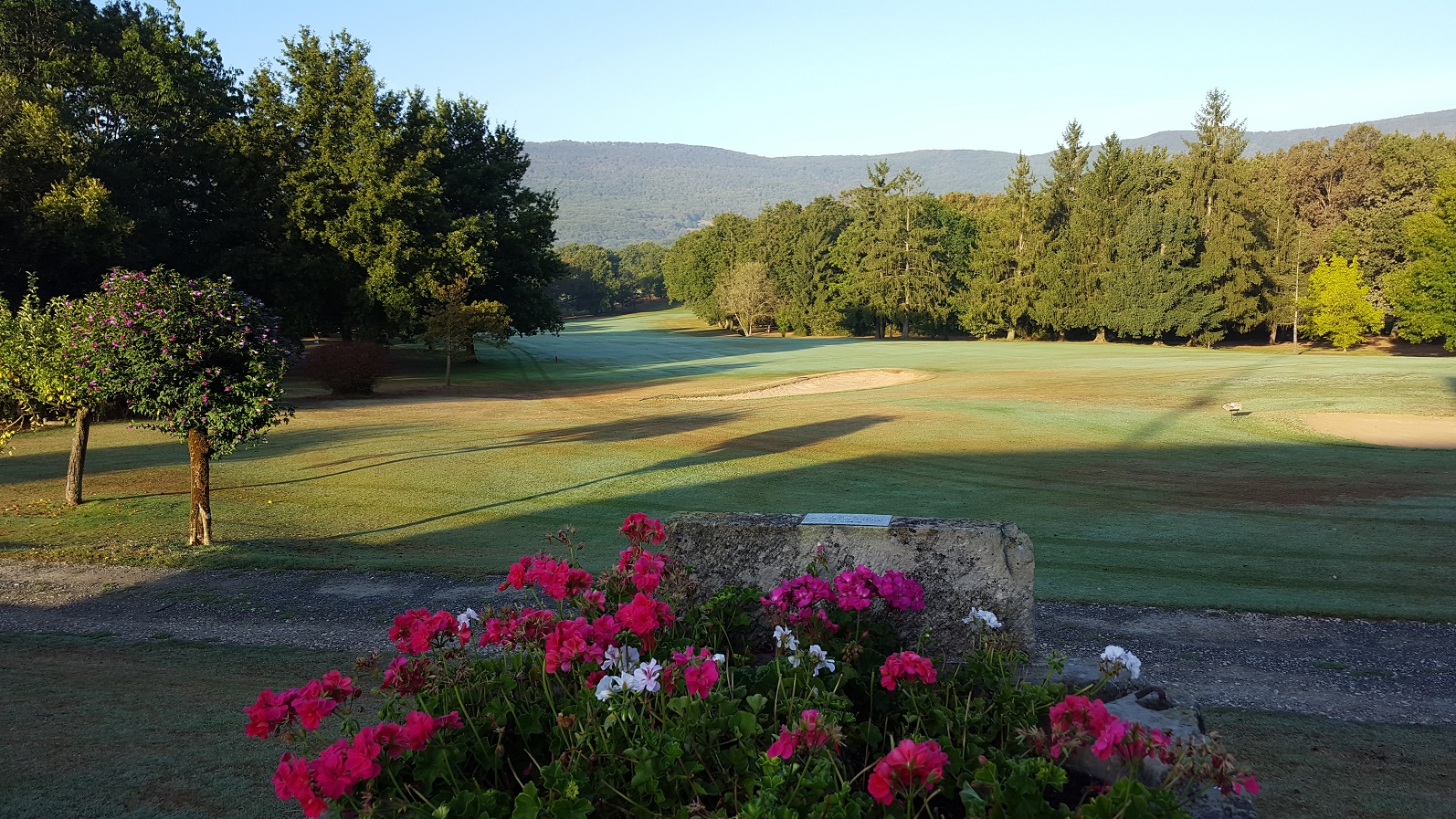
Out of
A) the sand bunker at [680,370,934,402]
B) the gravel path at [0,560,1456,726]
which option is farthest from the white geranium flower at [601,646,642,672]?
the sand bunker at [680,370,934,402]

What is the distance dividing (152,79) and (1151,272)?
61.0 meters

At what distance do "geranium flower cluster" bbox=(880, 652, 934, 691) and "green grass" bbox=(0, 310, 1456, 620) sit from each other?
6743mm

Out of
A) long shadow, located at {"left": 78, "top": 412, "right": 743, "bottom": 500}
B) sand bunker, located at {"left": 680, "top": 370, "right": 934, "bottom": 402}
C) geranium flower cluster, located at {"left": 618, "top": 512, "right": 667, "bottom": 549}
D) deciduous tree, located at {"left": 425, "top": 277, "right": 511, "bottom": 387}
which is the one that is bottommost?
long shadow, located at {"left": 78, "top": 412, "right": 743, "bottom": 500}

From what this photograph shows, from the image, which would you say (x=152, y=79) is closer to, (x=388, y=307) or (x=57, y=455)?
(x=388, y=307)

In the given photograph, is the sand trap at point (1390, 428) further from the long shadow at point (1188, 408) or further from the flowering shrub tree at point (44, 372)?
the flowering shrub tree at point (44, 372)

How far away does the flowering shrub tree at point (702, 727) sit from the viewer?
9.53 feet

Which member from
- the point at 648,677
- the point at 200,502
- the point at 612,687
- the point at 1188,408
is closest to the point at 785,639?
the point at 648,677

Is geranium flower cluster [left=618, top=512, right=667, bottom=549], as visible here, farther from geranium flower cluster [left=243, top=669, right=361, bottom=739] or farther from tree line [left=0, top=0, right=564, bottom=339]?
tree line [left=0, top=0, right=564, bottom=339]

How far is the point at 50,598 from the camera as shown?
979cm

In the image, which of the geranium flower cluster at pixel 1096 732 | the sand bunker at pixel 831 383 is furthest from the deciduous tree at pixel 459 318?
the geranium flower cluster at pixel 1096 732

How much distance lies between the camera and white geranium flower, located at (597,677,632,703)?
10.5ft

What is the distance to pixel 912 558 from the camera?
15.8 ft

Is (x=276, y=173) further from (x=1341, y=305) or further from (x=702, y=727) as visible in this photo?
(x=1341, y=305)

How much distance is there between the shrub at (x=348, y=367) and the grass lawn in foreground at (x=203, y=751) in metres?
29.0
